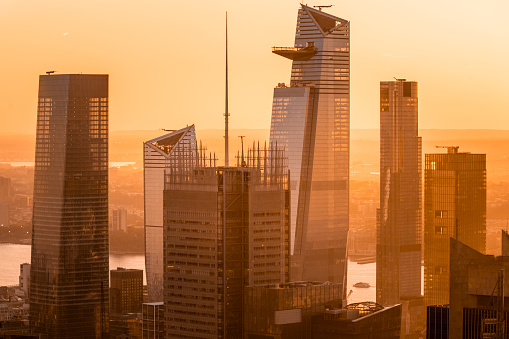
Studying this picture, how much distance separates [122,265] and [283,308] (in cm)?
7802

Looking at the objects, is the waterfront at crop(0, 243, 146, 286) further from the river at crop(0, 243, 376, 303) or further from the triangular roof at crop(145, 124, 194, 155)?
the triangular roof at crop(145, 124, 194, 155)

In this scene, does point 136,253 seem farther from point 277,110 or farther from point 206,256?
point 206,256

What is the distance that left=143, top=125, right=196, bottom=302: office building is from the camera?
446 ft

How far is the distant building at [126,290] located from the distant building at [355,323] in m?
51.7

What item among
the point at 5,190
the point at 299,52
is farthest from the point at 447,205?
the point at 5,190

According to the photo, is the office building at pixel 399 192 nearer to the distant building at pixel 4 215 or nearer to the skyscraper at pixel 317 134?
the skyscraper at pixel 317 134

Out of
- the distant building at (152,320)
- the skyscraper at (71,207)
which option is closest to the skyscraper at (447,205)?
A: the skyscraper at (71,207)

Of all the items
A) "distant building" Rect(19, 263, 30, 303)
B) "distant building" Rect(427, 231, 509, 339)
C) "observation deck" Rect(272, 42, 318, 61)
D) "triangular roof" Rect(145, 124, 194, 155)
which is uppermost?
"observation deck" Rect(272, 42, 318, 61)

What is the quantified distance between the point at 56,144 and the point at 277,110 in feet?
71.7

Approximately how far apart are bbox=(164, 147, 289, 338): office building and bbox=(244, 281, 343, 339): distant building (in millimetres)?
4262

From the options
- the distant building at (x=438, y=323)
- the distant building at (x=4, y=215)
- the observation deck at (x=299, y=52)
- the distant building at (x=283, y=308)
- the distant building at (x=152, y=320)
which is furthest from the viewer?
the distant building at (x=4, y=215)

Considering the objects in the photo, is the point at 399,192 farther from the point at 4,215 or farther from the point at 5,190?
the point at 4,215

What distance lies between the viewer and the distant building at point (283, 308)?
253ft

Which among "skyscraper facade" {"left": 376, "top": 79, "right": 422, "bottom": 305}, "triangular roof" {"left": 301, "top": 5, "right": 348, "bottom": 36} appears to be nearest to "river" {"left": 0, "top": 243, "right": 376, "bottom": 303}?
"skyscraper facade" {"left": 376, "top": 79, "right": 422, "bottom": 305}
